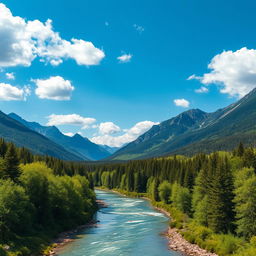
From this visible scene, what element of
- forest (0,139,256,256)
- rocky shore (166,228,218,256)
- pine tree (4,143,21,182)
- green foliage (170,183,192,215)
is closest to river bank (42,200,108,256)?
forest (0,139,256,256)

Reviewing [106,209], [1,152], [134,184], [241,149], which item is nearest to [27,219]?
[1,152]

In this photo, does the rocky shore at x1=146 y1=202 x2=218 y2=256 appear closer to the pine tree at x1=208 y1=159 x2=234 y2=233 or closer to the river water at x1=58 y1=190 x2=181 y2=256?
the river water at x1=58 y1=190 x2=181 y2=256

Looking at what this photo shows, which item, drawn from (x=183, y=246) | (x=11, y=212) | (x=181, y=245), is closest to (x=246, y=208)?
(x=183, y=246)

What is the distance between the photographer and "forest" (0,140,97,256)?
51.7 m

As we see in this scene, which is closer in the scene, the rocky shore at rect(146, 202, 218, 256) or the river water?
the rocky shore at rect(146, 202, 218, 256)

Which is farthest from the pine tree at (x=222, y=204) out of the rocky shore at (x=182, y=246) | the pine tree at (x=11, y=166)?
the pine tree at (x=11, y=166)

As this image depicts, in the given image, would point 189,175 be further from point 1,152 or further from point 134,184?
point 134,184

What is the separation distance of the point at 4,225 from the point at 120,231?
29896 millimetres

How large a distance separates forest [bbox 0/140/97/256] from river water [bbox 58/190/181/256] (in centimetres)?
625

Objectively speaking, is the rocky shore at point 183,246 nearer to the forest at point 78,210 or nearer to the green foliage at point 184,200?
the forest at point 78,210

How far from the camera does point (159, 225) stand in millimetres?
78812

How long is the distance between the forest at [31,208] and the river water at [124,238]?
6.25 metres

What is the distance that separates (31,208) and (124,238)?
2120 centimetres

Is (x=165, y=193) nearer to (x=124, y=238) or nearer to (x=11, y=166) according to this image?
(x=124, y=238)
